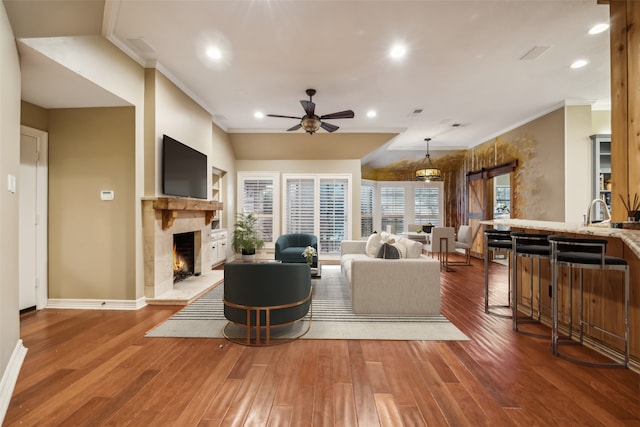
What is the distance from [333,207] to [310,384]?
5.50 metres

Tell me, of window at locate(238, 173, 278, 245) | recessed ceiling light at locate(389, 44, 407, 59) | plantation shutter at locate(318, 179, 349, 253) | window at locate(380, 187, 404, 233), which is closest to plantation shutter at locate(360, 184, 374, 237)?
window at locate(380, 187, 404, 233)

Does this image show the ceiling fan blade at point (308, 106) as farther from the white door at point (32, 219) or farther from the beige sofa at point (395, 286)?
the white door at point (32, 219)

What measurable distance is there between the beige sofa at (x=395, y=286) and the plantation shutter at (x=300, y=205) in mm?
4052

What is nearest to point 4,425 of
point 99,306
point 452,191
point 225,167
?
point 99,306

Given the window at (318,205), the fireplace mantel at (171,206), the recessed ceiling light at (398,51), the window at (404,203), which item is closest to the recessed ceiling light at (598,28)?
the recessed ceiling light at (398,51)

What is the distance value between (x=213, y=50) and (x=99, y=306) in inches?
137

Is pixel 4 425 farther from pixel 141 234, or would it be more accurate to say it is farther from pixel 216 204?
pixel 216 204

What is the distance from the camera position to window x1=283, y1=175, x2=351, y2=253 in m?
7.37

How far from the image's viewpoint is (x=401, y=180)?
932cm

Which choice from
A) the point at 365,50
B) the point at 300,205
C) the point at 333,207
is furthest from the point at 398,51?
the point at 300,205

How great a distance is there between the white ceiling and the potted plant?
2.62 m

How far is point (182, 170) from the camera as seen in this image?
4.27 m

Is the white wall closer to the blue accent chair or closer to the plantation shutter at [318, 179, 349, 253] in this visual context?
the plantation shutter at [318, 179, 349, 253]

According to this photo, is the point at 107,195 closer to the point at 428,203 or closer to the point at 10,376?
the point at 10,376
